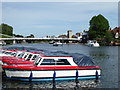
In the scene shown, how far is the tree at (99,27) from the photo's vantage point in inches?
6868

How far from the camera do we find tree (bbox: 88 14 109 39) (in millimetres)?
174438

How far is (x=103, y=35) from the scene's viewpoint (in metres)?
178

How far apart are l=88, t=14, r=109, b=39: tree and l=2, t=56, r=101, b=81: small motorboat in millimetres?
145616

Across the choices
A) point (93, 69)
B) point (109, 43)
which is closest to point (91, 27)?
point (109, 43)

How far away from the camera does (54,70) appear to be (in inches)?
1110

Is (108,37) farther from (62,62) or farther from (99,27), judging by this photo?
(62,62)

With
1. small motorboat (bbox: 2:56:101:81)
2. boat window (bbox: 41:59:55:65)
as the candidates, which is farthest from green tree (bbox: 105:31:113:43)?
boat window (bbox: 41:59:55:65)

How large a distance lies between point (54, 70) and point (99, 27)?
151409 millimetres

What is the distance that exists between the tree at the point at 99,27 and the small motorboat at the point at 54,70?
146 meters

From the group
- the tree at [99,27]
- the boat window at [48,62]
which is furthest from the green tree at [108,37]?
the boat window at [48,62]

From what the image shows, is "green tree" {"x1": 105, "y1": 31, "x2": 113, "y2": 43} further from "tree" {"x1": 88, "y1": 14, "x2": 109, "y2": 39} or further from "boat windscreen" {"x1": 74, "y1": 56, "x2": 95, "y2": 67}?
"boat windscreen" {"x1": 74, "y1": 56, "x2": 95, "y2": 67}

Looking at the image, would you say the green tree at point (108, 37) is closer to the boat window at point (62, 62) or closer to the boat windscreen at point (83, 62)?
the boat windscreen at point (83, 62)

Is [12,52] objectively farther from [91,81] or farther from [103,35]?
[103,35]

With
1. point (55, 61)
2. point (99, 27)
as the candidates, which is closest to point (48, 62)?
point (55, 61)
